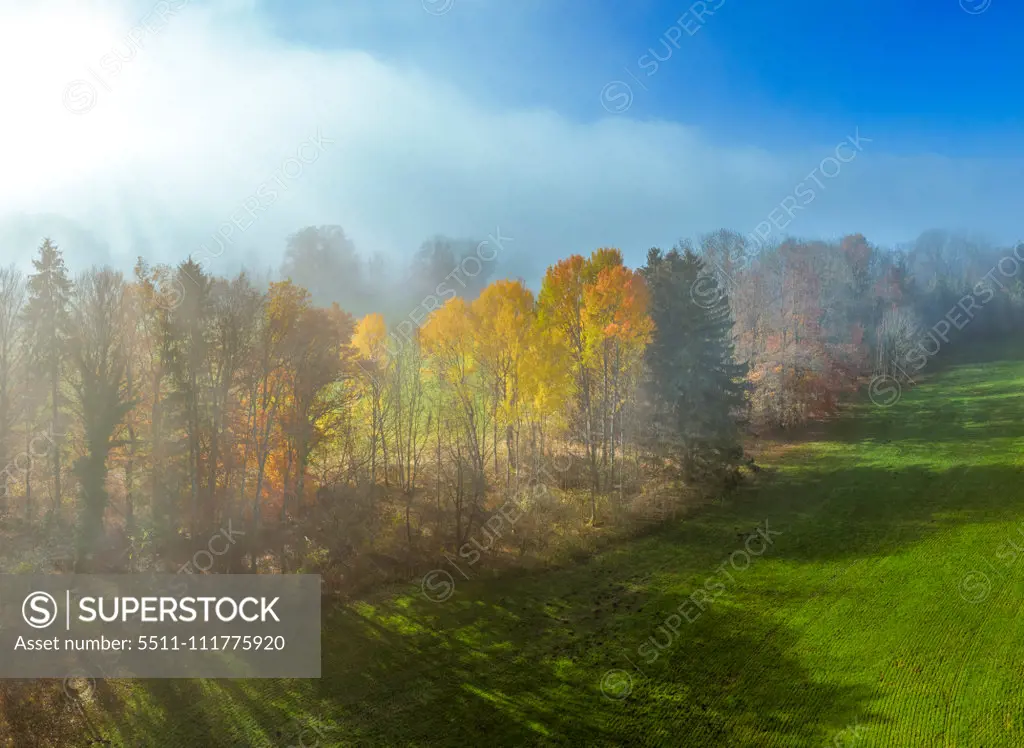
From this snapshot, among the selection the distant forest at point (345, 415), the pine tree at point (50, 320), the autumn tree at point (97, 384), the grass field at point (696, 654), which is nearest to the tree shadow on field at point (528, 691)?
the grass field at point (696, 654)

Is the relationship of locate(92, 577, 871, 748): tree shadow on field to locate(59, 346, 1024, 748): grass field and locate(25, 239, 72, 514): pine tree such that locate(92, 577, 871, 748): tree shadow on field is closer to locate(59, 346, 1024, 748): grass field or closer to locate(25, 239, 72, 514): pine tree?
locate(59, 346, 1024, 748): grass field

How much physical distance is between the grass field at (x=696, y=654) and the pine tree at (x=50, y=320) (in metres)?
18.3

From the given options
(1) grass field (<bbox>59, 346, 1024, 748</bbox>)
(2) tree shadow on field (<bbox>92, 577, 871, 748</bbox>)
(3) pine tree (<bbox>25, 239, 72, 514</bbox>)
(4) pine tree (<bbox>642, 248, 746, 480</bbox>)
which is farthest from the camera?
(4) pine tree (<bbox>642, 248, 746, 480</bbox>)

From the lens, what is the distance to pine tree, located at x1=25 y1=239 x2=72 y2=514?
30.3 m

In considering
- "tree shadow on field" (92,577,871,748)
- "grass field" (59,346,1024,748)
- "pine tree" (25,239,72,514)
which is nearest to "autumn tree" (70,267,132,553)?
"pine tree" (25,239,72,514)

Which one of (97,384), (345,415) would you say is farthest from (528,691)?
(97,384)

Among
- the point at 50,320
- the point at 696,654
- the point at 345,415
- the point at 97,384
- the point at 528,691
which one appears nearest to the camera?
the point at 528,691

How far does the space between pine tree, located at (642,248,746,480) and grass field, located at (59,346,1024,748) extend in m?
5.28

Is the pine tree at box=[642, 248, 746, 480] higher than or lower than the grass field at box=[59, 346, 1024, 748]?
higher

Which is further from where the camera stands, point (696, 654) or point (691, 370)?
point (691, 370)

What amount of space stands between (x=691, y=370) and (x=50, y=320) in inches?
1378

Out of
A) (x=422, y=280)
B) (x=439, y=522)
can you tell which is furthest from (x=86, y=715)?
(x=422, y=280)

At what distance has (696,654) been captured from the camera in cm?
2044

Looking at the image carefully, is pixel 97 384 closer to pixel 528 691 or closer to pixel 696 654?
pixel 528 691
